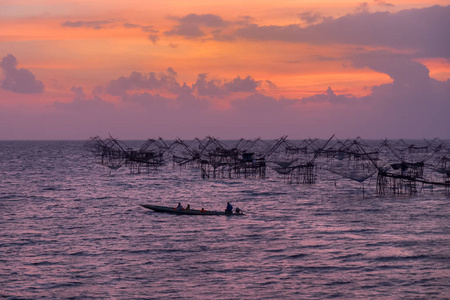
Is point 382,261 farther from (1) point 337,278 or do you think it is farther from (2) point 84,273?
(2) point 84,273

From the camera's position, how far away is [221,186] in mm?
61094

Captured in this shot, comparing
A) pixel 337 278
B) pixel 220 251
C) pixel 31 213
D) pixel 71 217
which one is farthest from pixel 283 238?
pixel 31 213

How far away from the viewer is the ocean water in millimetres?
20969

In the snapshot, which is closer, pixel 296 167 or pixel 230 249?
pixel 230 249

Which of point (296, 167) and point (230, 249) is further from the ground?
point (296, 167)

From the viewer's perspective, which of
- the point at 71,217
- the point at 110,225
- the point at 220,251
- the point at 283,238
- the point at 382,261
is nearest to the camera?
the point at 382,261

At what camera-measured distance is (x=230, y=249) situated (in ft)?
88.6

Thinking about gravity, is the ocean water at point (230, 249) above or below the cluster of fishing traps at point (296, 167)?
below

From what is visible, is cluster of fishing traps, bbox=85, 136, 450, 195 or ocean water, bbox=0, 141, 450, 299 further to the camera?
cluster of fishing traps, bbox=85, 136, 450, 195

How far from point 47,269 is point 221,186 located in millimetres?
38342

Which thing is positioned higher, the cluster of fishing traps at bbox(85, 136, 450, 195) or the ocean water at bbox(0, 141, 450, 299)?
the cluster of fishing traps at bbox(85, 136, 450, 195)

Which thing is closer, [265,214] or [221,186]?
[265,214]

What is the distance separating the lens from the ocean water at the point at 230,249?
68.8 feet

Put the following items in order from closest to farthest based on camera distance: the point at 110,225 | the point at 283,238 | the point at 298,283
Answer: the point at 298,283, the point at 283,238, the point at 110,225
